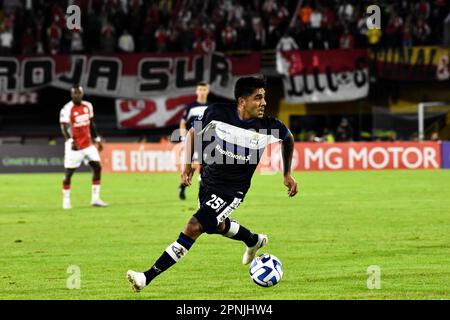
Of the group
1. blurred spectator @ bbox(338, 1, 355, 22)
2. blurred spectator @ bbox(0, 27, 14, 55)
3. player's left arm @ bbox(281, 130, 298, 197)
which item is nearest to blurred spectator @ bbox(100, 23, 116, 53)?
blurred spectator @ bbox(0, 27, 14, 55)

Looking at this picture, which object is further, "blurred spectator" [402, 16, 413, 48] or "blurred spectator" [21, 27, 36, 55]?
"blurred spectator" [21, 27, 36, 55]

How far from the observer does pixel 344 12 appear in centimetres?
4091

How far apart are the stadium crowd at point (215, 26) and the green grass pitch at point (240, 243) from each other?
563 inches

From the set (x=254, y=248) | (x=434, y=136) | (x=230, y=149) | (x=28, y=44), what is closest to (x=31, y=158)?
(x=28, y=44)

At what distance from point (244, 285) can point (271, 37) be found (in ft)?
104

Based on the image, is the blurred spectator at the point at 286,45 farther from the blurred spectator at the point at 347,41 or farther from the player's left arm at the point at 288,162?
the player's left arm at the point at 288,162

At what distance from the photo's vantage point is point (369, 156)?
3594 centimetres

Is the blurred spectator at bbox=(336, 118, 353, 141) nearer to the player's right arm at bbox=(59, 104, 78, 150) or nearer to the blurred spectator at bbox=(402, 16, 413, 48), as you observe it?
the blurred spectator at bbox=(402, 16, 413, 48)

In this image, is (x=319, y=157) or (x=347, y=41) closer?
(x=319, y=157)

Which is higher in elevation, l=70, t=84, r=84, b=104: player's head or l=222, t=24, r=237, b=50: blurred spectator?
l=222, t=24, r=237, b=50: blurred spectator

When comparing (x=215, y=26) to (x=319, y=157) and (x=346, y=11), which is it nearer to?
(x=346, y=11)

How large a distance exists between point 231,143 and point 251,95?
1.72ft

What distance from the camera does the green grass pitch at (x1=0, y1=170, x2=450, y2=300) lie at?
10148mm
